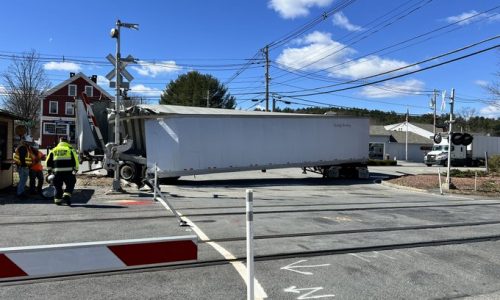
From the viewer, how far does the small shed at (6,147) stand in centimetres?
1530

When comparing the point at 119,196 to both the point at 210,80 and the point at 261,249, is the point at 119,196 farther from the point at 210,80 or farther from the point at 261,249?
the point at 210,80

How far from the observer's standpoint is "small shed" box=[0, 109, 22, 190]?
15305mm

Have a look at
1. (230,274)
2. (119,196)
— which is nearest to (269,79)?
(119,196)

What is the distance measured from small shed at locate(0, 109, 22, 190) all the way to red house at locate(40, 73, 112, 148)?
47.0 meters

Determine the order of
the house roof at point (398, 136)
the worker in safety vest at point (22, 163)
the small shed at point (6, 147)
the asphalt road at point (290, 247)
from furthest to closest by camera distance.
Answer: the house roof at point (398, 136)
the small shed at point (6, 147)
the worker in safety vest at point (22, 163)
the asphalt road at point (290, 247)

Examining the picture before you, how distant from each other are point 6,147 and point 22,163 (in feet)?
8.03

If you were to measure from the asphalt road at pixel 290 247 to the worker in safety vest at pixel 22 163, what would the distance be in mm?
776

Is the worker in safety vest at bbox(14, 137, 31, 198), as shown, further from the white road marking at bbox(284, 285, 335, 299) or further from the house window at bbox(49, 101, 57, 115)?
the house window at bbox(49, 101, 57, 115)

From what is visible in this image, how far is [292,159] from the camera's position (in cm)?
2420

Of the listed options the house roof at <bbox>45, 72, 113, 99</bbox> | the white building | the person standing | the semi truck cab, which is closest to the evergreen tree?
the house roof at <bbox>45, 72, 113, 99</bbox>

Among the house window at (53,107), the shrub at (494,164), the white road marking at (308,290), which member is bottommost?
the white road marking at (308,290)

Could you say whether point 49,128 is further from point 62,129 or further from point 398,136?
point 398,136

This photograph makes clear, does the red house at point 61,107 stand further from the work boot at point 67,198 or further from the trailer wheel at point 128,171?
the work boot at point 67,198

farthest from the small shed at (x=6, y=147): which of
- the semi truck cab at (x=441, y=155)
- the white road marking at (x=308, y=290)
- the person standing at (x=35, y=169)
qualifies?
the semi truck cab at (x=441, y=155)
